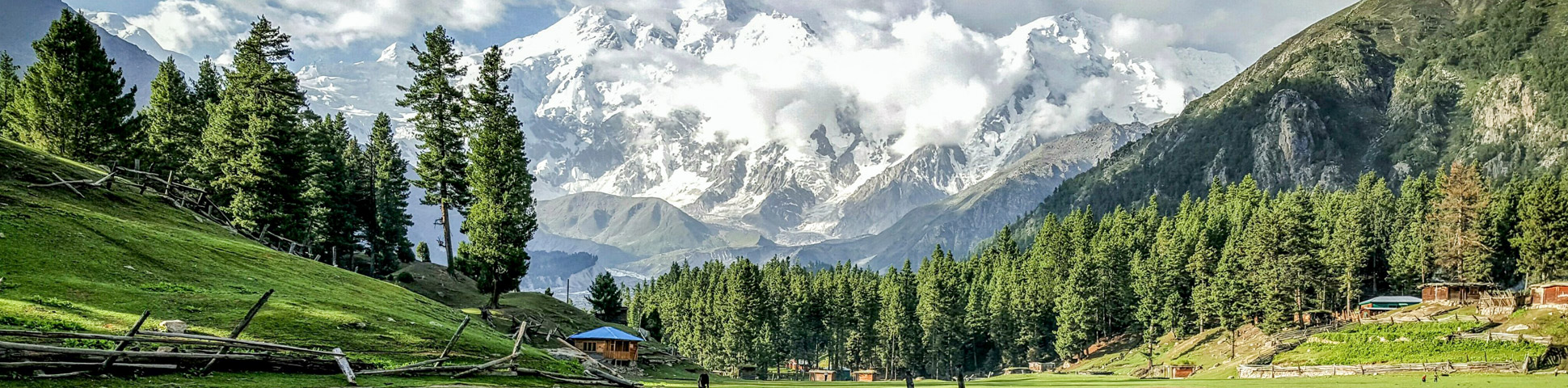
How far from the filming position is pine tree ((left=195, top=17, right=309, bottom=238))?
62.3 meters

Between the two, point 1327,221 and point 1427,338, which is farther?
point 1327,221

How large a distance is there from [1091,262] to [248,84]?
10267cm

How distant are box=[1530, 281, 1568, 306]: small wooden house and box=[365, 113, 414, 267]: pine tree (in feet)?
337

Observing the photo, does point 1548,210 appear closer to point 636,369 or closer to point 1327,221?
point 1327,221

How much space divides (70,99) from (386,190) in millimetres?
32373

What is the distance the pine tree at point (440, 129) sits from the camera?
72.8 metres

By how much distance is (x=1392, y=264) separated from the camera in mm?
106750

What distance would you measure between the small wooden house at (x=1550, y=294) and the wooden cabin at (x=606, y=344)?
238 ft

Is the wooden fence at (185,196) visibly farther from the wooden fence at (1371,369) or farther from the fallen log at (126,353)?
the wooden fence at (1371,369)

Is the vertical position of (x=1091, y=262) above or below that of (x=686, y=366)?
above

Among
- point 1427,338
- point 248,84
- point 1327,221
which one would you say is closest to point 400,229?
point 248,84

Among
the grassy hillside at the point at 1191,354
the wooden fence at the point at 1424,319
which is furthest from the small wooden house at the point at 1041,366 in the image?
the wooden fence at the point at 1424,319

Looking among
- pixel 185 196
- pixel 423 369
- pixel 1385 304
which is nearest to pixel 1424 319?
pixel 1385 304

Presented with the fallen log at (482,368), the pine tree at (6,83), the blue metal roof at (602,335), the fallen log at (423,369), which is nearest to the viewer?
the fallen log at (423,369)
